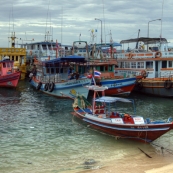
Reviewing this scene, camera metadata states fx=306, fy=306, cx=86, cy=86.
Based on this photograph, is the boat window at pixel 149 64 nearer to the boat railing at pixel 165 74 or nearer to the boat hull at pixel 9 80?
the boat railing at pixel 165 74

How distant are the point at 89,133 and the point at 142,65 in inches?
754

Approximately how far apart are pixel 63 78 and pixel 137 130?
64.8 ft

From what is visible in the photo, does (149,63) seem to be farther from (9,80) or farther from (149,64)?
(9,80)

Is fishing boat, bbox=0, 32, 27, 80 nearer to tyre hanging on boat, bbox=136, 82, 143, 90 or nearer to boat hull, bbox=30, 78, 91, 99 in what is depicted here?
boat hull, bbox=30, 78, 91, 99

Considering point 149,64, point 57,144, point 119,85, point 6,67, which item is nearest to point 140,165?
point 57,144

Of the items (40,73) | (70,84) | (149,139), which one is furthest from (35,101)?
(149,139)

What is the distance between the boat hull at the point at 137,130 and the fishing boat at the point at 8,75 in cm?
2318

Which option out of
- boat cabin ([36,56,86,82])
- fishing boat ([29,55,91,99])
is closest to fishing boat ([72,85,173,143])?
fishing boat ([29,55,91,99])

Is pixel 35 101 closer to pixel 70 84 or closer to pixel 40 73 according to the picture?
pixel 70 84

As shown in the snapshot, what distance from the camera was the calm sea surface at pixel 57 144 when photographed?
520 inches

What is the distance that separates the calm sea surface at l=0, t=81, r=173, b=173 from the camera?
13195mm

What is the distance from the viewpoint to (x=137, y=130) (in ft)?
49.2

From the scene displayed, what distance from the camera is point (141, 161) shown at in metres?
13.3

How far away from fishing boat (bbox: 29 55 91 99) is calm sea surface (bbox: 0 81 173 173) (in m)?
4.53
